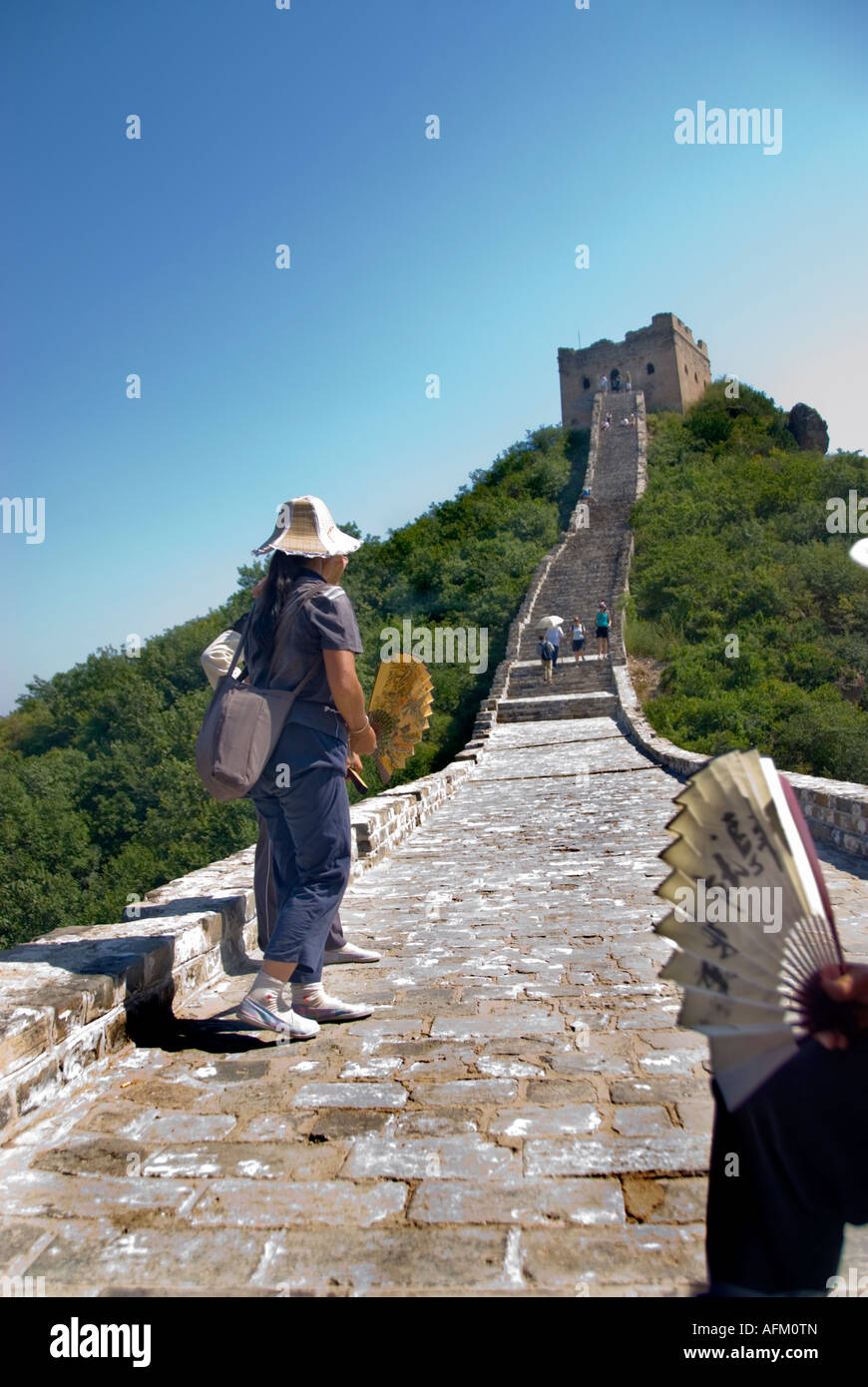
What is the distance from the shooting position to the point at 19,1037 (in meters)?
2.69

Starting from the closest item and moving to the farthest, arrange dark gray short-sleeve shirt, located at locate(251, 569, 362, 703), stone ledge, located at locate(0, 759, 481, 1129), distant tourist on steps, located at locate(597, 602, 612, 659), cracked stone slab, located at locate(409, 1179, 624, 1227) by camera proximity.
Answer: cracked stone slab, located at locate(409, 1179, 624, 1227) → stone ledge, located at locate(0, 759, 481, 1129) → dark gray short-sleeve shirt, located at locate(251, 569, 362, 703) → distant tourist on steps, located at locate(597, 602, 612, 659)

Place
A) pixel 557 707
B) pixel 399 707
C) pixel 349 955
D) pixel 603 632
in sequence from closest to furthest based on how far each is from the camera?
pixel 349 955
pixel 399 707
pixel 557 707
pixel 603 632

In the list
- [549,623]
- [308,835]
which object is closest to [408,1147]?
[308,835]

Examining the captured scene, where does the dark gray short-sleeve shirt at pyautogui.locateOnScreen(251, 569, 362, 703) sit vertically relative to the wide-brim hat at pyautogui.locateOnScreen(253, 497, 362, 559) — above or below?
below

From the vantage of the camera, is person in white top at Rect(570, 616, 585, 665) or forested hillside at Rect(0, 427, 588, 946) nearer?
person in white top at Rect(570, 616, 585, 665)

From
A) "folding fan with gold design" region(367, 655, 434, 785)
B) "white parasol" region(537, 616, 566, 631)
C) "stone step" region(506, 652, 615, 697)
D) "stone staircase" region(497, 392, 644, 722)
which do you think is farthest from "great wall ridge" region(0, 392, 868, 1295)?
"white parasol" region(537, 616, 566, 631)

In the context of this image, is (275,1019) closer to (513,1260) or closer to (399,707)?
(513,1260)

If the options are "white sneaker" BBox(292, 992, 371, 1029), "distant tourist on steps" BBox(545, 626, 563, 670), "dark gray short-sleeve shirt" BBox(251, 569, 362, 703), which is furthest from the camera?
"distant tourist on steps" BBox(545, 626, 563, 670)

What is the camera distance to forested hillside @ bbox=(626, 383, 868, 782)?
17984 millimetres

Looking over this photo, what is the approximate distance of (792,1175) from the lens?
145cm

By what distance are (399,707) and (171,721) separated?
28.5 m

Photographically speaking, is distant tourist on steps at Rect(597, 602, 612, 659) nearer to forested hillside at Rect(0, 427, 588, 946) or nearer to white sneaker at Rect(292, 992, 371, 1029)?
forested hillside at Rect(0, 427, 588, 946)

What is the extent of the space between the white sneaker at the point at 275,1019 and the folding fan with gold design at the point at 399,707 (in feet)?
4.89

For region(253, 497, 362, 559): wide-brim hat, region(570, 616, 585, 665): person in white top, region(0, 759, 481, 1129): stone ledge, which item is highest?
region(570, 616, 585, 665): person in white top
